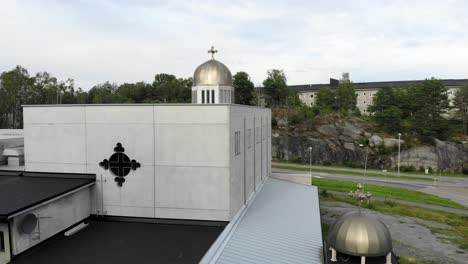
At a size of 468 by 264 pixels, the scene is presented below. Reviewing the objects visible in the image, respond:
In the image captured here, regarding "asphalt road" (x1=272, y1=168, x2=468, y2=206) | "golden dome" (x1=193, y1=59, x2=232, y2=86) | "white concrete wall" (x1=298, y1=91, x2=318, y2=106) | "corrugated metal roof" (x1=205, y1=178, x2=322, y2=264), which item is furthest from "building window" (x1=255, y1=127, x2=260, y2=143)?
"white concrete wall" (x1=298, y1=91, x2=318, y2=106)

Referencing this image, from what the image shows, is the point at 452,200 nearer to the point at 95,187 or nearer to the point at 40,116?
the point at 95,187

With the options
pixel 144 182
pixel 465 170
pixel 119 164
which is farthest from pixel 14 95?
pixel 465 170

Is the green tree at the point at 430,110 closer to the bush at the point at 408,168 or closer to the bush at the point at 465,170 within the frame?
the bush at the point at 465,170

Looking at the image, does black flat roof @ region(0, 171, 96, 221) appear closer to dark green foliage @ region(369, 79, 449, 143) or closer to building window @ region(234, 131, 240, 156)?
building window @ region(234, 131, 240, 156)

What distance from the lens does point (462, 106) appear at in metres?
80.2

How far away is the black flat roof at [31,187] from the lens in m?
13.0

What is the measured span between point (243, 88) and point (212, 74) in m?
63.5

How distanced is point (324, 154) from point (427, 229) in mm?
42088

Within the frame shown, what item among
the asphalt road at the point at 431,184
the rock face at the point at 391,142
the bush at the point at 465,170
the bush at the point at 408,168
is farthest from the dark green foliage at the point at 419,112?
the asphalt road at the point at 431,184

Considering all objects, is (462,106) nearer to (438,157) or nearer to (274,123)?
(438,157)

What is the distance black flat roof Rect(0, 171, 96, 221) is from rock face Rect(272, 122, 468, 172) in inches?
2347

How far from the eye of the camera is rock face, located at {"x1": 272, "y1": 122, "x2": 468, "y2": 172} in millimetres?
67938

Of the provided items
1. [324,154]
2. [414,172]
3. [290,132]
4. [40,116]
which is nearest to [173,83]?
[290,132]

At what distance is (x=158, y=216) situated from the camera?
17031 mm
